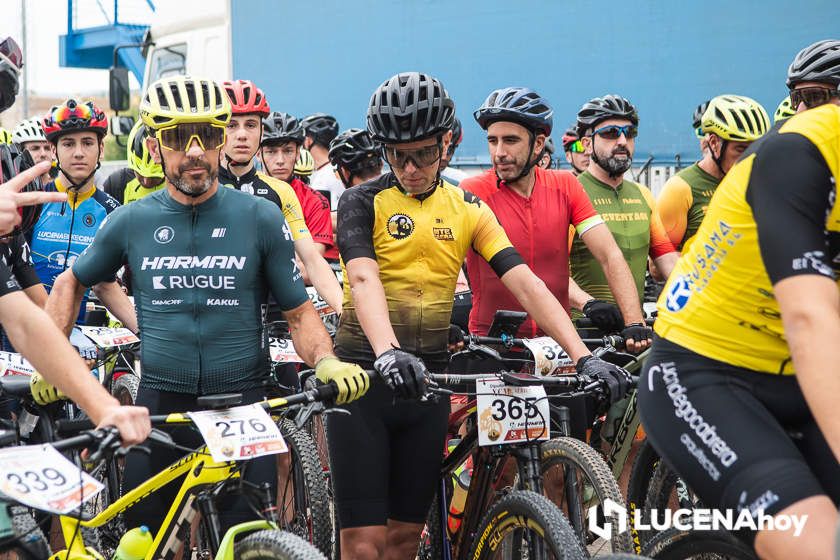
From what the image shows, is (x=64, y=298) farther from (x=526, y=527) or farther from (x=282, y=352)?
(x=282, y=352)

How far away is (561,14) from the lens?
13.2 meters

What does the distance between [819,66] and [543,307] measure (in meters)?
2.92

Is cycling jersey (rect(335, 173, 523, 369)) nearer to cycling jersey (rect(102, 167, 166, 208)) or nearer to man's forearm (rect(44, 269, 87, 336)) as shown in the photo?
man's forearm (rect(44, 269, 87, 336))

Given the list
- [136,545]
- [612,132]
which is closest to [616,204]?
[612,132]

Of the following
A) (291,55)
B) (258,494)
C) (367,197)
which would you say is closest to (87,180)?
(367,197)

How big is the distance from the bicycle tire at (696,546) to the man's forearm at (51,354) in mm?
1690

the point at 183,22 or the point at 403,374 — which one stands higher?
the point at 183,22

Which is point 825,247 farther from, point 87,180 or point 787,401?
point 87,180

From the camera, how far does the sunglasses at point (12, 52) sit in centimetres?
488

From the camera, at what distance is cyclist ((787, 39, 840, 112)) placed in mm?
6766

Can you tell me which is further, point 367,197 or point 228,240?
point 367,197

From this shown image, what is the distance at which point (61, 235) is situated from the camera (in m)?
7.32

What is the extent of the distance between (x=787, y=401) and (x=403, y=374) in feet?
5.16

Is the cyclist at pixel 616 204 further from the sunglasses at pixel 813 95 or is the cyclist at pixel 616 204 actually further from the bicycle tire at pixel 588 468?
the bicycle tire at pixel 588 468
